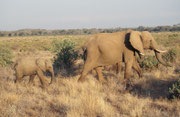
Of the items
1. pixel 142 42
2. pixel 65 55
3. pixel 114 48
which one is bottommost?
pixel 65 55

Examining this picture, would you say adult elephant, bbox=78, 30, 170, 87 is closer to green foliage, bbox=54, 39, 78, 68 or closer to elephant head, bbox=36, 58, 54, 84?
elephant head, bbox=36, 58, 54, 84

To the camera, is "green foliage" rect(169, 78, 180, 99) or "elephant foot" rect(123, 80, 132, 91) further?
"elephant foot" rect(123, 80, 132, 91)

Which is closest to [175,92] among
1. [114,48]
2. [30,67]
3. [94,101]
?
[94,101]

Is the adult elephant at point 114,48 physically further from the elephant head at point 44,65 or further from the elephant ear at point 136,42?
the elephant head at point 44,65

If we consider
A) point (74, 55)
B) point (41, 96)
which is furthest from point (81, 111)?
point (74, 55)

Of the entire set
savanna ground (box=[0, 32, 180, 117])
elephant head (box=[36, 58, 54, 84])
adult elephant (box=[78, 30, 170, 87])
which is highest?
adult elephant (box=[78, 30, 170, 87])

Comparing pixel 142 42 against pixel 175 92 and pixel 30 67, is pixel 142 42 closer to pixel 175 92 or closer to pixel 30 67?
pixel 175 92

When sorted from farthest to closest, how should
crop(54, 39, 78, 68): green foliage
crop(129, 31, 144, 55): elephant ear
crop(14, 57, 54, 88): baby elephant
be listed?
crop(54, 39, 78, 68): green foliage, crop(14, 57, 54, 88): baby elephant, crop(129, 31, 144, 55): elephant ear

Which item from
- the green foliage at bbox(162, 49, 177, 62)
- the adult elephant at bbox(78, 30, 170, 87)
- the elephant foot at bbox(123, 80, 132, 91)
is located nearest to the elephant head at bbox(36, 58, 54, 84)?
the adult elephant at bbox(78, 30, 170, 87)

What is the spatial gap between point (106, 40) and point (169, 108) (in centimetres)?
372

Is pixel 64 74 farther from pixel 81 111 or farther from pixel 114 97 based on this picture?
pixel 81 111

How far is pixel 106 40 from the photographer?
7895mm

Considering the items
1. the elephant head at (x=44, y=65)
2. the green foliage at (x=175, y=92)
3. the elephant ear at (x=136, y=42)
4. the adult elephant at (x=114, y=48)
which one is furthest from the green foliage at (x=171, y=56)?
the elephant head at (x=44, y=65)

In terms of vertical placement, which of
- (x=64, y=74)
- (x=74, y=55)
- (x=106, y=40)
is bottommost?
(x=64, y=74)
